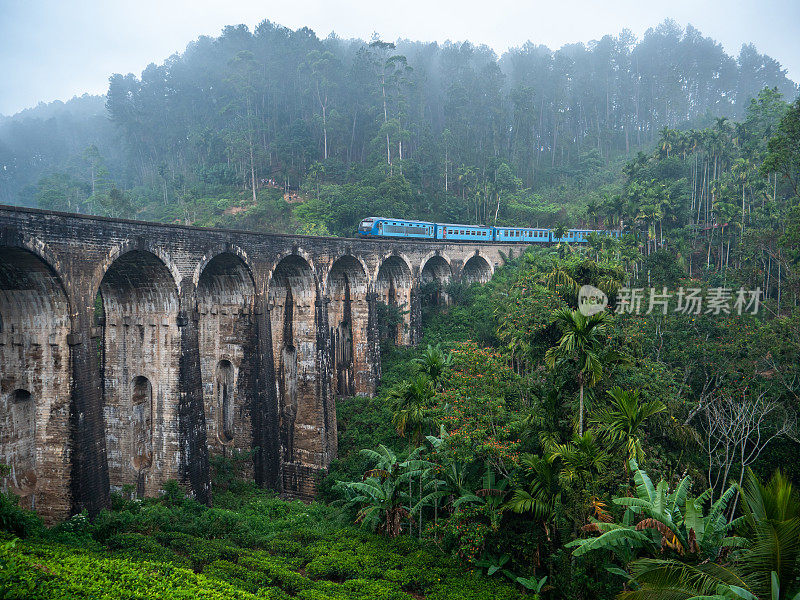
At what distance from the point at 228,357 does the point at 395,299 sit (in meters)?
13.5

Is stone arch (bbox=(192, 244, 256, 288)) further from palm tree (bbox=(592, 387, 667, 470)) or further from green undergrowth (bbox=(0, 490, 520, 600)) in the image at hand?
palm tree (bbox=(592, 387, 667, 470))

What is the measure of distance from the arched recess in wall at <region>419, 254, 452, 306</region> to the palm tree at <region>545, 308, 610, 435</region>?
2187 centimetres

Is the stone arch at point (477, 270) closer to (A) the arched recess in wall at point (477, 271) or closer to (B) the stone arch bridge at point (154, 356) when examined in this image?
(A) the arched recess in wall at point (477, 271)

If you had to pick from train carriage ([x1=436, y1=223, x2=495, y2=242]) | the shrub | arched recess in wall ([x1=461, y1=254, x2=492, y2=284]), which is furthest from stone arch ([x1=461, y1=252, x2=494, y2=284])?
the shrub

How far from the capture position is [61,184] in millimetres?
60312

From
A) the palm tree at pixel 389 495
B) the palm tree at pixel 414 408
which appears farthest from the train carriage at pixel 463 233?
the palm tree at pixel 389 495

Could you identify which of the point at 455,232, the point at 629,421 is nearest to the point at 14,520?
the point at 629,421

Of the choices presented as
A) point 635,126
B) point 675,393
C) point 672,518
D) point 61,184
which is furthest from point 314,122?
point 672,518

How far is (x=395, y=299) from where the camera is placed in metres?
31.6

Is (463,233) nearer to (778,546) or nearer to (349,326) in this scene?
(349,326)

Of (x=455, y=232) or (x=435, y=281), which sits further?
A: (x=455, y=232)

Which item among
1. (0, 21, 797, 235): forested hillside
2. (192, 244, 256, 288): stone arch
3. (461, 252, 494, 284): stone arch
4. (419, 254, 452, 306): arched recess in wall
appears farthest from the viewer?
(0, 21, 797, 235): forested hillside

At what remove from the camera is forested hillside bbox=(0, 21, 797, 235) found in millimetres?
50625

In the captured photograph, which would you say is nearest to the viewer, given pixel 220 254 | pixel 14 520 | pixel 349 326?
pixel 14 520
